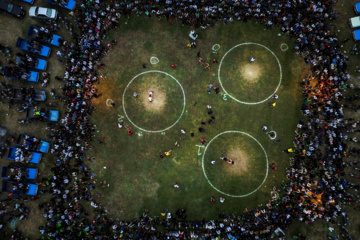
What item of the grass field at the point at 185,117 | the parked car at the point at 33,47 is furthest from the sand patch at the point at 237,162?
the parked car at the point at 33,47

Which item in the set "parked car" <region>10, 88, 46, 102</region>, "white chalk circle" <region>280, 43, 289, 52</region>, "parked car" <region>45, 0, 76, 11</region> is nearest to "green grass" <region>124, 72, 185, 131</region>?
"parked car" <region>10, 88, 46, 102</region>

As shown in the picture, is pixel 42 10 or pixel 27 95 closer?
pixel 27 95

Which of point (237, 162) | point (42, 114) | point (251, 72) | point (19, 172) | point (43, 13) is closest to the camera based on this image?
point (19, 172)

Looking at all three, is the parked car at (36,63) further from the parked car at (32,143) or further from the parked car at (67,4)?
the parked car at (32,143)

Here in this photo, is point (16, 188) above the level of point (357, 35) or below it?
below

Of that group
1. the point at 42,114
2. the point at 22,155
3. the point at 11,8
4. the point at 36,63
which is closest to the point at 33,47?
the point at 36,63

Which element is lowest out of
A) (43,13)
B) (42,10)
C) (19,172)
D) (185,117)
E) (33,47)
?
(19,172)

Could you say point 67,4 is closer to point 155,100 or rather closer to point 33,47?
point 33,47
